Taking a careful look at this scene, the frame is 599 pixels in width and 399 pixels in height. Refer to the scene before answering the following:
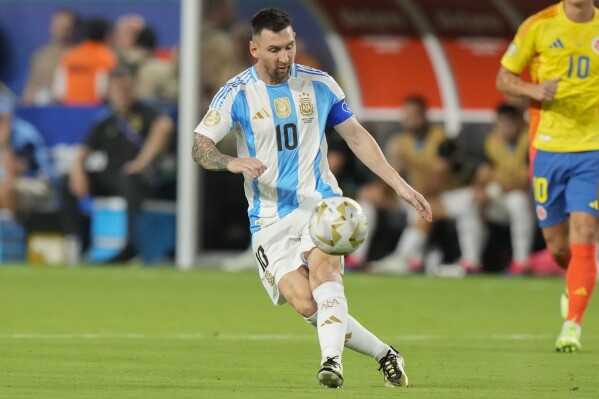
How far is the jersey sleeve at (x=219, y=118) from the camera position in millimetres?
7922

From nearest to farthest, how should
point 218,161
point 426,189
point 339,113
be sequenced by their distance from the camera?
point 218,161 < point 339,113 < point 426,189

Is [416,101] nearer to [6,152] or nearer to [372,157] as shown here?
[6,152]

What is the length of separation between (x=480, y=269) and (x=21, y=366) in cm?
983

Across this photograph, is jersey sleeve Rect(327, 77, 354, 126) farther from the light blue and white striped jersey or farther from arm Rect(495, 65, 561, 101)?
arm Rect(495, 65, 561, 101)

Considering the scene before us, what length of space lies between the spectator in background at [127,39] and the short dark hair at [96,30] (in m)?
0.30

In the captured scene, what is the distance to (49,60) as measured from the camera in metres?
20.3

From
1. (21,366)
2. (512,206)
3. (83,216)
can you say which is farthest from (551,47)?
(83,216)

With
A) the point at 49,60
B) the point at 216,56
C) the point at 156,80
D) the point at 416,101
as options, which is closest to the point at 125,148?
the point at 156,80

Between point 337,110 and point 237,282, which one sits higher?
point 337,110

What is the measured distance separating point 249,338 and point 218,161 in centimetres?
320

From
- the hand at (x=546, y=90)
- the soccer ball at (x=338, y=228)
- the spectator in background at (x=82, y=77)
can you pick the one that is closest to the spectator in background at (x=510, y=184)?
the spectator in background at (x=82, y=77)

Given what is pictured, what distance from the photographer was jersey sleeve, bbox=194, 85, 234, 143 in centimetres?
792

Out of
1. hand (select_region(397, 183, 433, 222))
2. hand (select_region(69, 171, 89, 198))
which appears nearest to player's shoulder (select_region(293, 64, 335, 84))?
hand (select_region(397, 183, 433, 222))

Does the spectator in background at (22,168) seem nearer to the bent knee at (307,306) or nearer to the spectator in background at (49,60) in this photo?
the spectator in background at (49,60)
